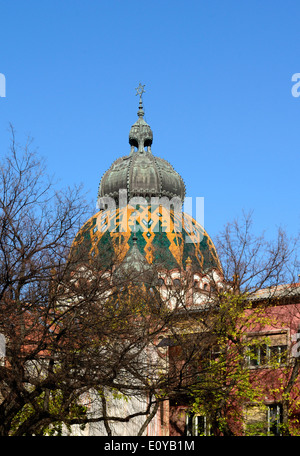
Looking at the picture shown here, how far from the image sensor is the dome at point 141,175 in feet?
179

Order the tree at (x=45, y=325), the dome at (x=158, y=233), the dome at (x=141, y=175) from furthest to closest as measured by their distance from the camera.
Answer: the dome at (x=141, y=175)
the dome at (x=158, y=233)
the tree at (x=45, y=325)

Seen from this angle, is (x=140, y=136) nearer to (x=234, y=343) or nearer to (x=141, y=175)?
(x=141, y=175)

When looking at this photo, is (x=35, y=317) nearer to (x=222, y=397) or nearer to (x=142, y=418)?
(x=222, y=397)

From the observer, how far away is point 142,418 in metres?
29.0

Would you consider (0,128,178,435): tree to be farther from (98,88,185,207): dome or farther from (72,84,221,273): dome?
(98,88,185,207): dome

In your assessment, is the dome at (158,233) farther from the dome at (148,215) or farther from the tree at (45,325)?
the tree at (45,325)

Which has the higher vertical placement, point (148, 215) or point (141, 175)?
point (141, 175)

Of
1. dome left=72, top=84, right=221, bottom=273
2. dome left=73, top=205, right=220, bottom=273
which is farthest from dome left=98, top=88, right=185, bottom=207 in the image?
dome left=73, top=205, right=220, bottom=273

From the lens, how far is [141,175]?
5475 centimetres

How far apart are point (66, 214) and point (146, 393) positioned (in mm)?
4676

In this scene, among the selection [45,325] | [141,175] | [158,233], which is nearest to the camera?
[45,325]

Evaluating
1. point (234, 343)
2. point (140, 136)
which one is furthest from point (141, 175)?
point (234, 343)

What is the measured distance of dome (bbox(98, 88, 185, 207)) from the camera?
54.5 m

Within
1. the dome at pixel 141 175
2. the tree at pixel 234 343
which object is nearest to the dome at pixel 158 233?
the dome at pixel 141 175
